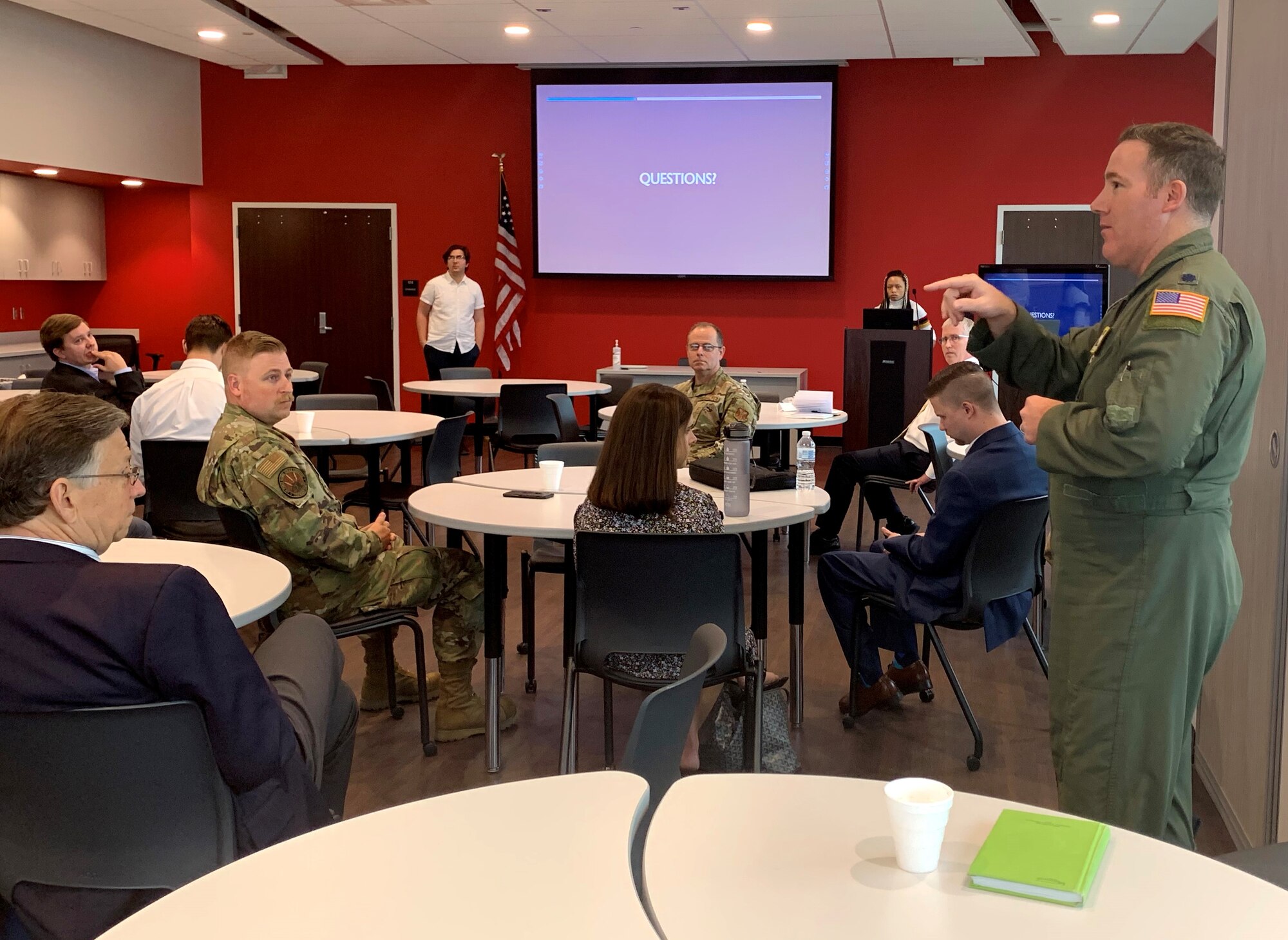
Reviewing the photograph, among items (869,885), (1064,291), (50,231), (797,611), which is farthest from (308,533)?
(50,231)

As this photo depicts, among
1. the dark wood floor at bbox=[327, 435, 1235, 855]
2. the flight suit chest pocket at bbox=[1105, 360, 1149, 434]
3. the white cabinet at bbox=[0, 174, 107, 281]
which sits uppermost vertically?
the white cabinet at bbox=[0, 174, 107, 281]

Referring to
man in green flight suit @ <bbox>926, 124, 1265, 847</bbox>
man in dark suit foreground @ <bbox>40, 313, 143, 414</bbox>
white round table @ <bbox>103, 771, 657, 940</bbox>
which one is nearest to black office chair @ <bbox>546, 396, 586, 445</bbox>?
man in dark suit foreground @ <bbox>40, 313, 143, 414</bbox>

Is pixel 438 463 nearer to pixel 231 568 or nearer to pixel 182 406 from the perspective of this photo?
pixel 182 406

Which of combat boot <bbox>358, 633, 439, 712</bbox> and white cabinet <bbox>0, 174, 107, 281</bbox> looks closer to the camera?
combat boot <bbox>358, 633, 439, 712</bbox>

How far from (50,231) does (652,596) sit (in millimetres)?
9780

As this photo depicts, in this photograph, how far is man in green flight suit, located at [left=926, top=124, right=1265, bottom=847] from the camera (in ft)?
6.98

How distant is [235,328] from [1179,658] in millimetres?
Result: 10691

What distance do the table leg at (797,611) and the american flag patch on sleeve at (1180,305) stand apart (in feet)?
5.73

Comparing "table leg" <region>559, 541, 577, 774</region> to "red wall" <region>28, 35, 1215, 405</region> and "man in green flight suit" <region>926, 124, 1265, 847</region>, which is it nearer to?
"man in green flight suit" <region>926, 124, 1265, 847</region>

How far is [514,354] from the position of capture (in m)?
11.1

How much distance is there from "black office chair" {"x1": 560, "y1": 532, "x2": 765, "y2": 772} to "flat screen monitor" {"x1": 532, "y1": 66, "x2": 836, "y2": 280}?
25.2 feet

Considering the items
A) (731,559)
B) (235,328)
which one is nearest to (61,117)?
(235,328)

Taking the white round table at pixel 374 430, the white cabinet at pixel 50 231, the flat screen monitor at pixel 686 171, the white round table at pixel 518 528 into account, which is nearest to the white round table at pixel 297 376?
the white round table at pixel 374 430

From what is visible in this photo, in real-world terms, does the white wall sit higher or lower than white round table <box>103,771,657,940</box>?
higher
